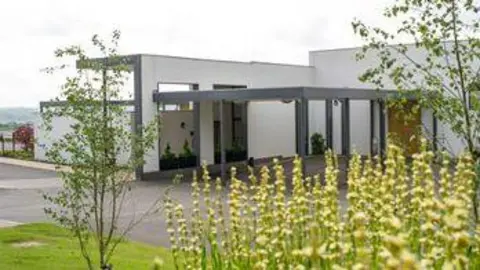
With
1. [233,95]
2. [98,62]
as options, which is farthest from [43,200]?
[98,62]

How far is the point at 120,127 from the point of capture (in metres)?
8.12

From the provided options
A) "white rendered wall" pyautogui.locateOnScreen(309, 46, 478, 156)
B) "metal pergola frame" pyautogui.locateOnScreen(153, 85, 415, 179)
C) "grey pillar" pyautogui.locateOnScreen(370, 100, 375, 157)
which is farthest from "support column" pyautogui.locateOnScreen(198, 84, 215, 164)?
"white rendered wall" pyautogui.locateOnScreen(309, 46, 478, 156)

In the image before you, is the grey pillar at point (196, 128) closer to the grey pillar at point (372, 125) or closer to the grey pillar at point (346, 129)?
the grey pillar at point (346, 129)

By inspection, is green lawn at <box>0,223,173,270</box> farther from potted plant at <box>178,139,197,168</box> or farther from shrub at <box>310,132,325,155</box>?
shrub at <box>310,132,325,155</box>

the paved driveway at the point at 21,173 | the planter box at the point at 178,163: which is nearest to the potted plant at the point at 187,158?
the planter box at the point at 178,163

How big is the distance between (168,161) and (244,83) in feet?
16.4

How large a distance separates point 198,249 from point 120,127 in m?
4.10

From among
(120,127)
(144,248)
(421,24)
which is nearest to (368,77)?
(421,24)

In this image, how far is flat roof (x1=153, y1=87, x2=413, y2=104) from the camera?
64.4ft

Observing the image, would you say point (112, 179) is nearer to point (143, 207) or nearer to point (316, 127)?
point (143, 207)

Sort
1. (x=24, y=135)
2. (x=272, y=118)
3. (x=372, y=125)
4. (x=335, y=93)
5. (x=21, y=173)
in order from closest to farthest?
(x=335, y=93)
(x=21, y=173)
(x=372, y=125)
(x=272, y=118)
(x=24, y=135)

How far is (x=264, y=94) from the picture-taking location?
66.4 ft

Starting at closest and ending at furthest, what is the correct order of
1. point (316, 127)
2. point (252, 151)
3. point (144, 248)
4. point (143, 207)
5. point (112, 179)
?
point (112, 179) → point (144, 248) → point (143, 207) → point (252, 151) → point (316, 127)

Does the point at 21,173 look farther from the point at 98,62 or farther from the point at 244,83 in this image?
the point at 98,62
